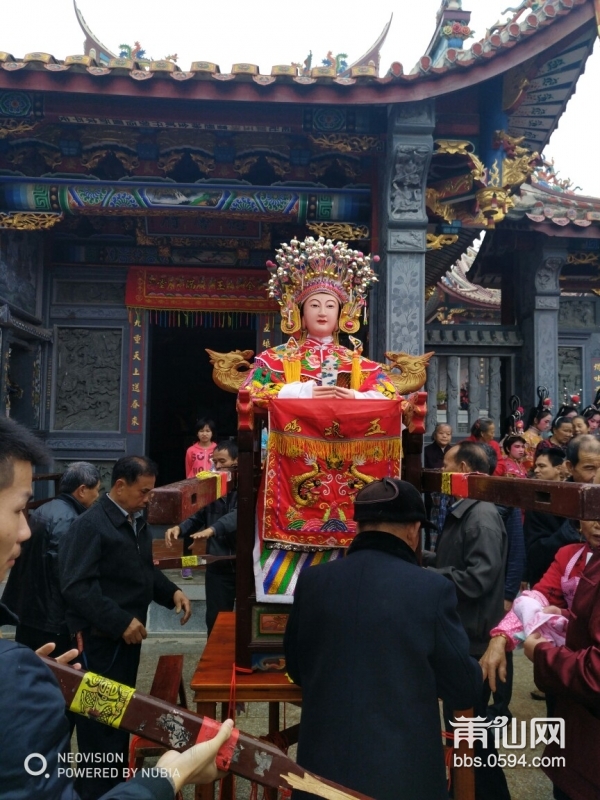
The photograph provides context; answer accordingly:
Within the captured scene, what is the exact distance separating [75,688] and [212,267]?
7840 millimetres

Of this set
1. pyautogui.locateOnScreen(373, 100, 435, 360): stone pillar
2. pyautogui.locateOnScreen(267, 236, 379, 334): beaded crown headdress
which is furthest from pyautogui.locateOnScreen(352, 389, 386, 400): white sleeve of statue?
pyautogui.locateOnScreen(373, 100, 435, 360): stone pillar

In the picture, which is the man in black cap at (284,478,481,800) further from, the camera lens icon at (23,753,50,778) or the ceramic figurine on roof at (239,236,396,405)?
the ceramic figurine on roof at (239,236,396,405)

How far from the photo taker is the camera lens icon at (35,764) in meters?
1.09

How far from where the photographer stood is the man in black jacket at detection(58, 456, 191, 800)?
2.96 meters

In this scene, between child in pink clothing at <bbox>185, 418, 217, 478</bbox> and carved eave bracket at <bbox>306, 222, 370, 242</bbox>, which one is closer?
carved eave bracket at <bbox>306, 222, 370, 242</bbox>

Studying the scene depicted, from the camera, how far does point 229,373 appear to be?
10.8 ft

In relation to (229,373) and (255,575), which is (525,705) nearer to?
(255,575)

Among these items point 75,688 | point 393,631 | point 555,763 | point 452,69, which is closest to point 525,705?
point 555,763

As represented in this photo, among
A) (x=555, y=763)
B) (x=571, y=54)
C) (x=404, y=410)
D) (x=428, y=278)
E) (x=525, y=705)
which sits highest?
(x=571, y=54)

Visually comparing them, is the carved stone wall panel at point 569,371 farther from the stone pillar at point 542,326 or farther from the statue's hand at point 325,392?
the statue's hand at point 325,392

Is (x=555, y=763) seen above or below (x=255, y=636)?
below

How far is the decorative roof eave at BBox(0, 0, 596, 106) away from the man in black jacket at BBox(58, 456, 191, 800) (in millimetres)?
4208

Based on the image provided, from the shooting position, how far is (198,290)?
8805mm

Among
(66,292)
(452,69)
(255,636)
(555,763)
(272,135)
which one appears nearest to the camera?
(555,763)
